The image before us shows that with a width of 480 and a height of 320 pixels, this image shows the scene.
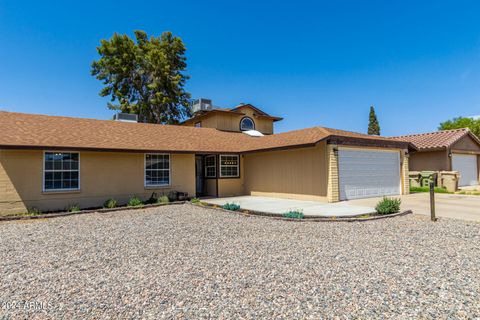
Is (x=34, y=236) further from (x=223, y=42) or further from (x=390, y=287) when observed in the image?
(x=223, y=42)

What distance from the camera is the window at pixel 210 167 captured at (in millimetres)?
16297

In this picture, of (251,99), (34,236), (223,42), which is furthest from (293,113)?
(34,236)

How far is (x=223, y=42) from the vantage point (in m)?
22.4

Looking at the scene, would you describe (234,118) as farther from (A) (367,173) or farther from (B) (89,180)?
(B) (89,180)

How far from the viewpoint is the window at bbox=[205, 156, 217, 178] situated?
53.5ft

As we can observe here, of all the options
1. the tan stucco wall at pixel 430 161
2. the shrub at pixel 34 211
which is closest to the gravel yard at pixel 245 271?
the shrub at pixel 34 211

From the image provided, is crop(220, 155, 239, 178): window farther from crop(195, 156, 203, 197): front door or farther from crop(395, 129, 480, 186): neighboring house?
crop(395, 129, 480, 186): neighboring house

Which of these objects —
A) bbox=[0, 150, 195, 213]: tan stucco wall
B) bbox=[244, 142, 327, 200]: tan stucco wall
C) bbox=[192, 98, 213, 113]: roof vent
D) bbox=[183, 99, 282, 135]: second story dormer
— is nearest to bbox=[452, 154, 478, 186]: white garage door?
bbox=[244, 142, 327, 200]: tan stucco wall

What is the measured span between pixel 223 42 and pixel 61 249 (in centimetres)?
2045

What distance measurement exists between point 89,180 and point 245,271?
1022 centimetres

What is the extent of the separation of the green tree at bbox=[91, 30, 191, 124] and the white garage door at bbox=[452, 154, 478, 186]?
85.7ft

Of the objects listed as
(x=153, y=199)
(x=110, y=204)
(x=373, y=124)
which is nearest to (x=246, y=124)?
(x=153, y=199)

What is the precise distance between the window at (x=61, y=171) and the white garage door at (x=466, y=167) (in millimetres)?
23867

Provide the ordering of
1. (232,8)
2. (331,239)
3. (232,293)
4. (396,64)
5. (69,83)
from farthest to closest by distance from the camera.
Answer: (69,83) → (396,64) → (232,8) → (331,239) → (232,293)
